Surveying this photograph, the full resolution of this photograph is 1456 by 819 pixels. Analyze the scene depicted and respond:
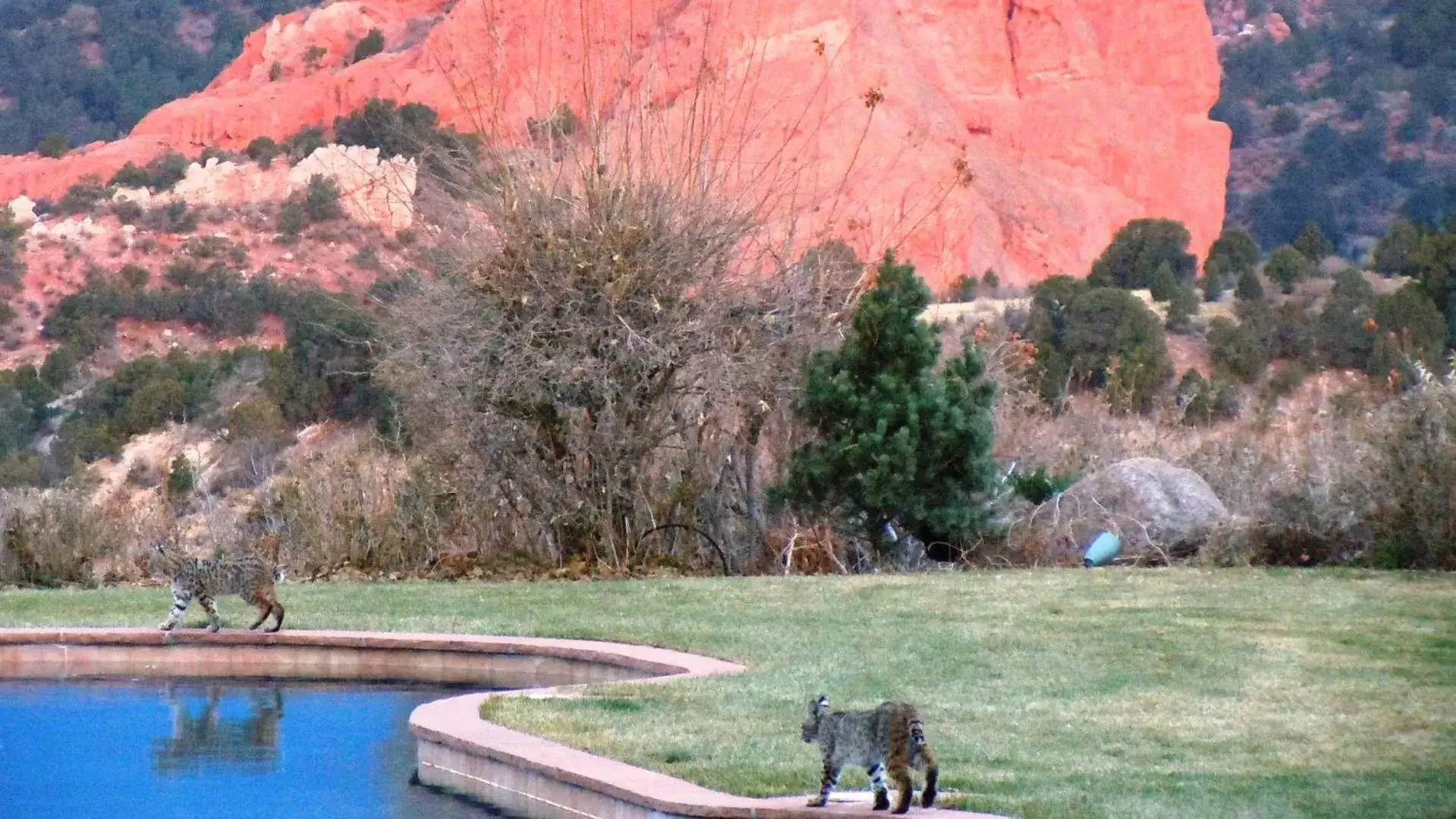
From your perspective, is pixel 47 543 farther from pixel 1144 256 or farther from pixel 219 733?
pixel 1144 256

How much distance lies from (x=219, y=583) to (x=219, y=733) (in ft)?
6.48

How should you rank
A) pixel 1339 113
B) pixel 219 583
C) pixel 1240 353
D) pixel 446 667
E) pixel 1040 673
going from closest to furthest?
1. pixel 1040 673
2. pixel 446 667
3. pixel 219 583
4. pixel 1240 353
5. pixel 1339 113

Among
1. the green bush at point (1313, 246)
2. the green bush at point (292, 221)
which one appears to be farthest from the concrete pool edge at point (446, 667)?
the green bush at point (292, 221)

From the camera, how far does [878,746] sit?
5695 mm

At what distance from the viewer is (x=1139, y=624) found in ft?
34.8

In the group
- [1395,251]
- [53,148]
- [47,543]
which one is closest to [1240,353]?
[1395,251]

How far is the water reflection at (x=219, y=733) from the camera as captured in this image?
26.8ft

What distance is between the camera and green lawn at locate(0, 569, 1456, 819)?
6.33 metres

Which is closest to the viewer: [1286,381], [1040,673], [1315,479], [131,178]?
[1040,673]

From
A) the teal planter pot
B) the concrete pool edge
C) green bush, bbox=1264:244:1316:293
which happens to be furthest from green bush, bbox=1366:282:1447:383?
the concrete pool edge

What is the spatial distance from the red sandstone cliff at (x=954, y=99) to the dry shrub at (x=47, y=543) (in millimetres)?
31086

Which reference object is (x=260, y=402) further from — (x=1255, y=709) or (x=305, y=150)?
(x=1255, y=709)

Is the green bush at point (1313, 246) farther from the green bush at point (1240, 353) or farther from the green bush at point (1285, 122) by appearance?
the green bush at point (1285, 122)

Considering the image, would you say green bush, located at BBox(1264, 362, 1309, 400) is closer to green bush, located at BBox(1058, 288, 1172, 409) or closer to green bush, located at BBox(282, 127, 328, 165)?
green bush, located at BBox(1058, 288, 1172, 409)
